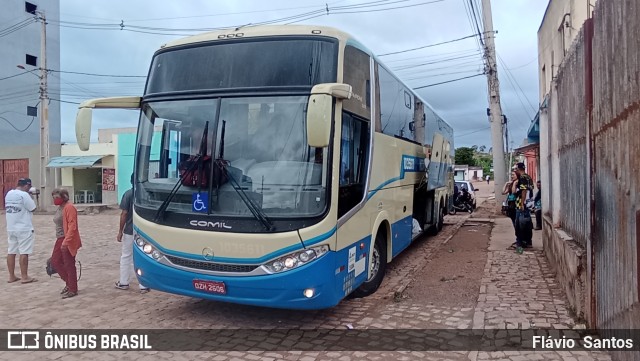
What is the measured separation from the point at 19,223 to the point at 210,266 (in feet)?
14.9

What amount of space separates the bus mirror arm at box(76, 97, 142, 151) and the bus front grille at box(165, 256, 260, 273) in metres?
1.73

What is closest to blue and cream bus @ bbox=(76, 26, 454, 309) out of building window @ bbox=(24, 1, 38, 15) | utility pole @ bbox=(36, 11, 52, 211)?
utility pole @ bbox=(36, 11, 52, 211)

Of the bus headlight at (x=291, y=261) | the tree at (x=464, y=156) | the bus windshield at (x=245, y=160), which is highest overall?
the tree at (x=464, y=156)

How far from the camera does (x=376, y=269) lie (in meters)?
6.74

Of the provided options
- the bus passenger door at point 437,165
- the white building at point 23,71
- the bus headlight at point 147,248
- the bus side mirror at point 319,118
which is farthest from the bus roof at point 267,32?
the white building at point 23,71

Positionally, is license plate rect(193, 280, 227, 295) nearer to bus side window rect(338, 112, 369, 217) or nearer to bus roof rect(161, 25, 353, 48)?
bus side window rect(338, 112, 369, 217)

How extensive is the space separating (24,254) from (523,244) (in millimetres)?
9625

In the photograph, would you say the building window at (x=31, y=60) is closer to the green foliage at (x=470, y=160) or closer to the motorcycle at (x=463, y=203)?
the motorcycle at (x=463, y=203)

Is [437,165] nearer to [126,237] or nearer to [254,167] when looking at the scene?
[126,237]

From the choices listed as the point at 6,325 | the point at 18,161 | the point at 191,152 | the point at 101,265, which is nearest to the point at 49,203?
the point at 18,161

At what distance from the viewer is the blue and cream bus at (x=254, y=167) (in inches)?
185

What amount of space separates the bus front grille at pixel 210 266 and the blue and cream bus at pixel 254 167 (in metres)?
0.01

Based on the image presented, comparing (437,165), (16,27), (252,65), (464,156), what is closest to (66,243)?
(252,65)

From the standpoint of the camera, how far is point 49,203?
969 inches
